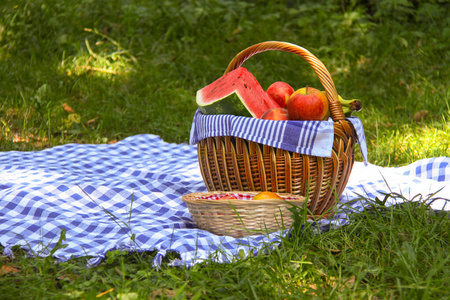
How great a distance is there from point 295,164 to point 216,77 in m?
3.58

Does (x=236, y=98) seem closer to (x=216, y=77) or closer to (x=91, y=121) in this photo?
(x=91, y=121)

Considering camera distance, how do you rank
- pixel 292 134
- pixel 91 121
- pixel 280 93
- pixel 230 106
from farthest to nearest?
pixel 91 121, pixel 280 93, pixel 230 106, pixel 292 134

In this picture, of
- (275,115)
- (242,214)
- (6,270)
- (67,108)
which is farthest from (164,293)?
(67,108)

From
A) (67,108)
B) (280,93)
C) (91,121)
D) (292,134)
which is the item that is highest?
(280,93)

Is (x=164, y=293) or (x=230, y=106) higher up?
(x=230, y=106)

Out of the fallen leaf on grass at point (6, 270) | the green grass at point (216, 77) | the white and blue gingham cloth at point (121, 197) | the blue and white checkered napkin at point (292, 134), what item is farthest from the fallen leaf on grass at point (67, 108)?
the fallen leaf on grass at point (6, 270)

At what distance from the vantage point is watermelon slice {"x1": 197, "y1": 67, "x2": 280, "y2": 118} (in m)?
2.39

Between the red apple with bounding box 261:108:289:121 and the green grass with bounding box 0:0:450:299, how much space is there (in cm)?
61

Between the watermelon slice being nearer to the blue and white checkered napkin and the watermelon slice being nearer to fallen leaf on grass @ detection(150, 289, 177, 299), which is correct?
the blue and white checkered napkin

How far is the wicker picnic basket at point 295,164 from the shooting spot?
88.8 inches

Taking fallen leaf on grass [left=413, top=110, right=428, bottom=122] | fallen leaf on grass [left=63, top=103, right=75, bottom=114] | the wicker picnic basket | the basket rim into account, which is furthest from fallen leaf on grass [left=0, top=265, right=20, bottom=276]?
fallen leaf on grass [left=413, top=110, right=428, bottom=122]

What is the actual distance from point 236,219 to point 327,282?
527 mm

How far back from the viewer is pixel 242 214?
2.02 m

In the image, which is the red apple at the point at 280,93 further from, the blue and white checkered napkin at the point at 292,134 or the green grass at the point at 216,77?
the green grass at the point at 216,77
